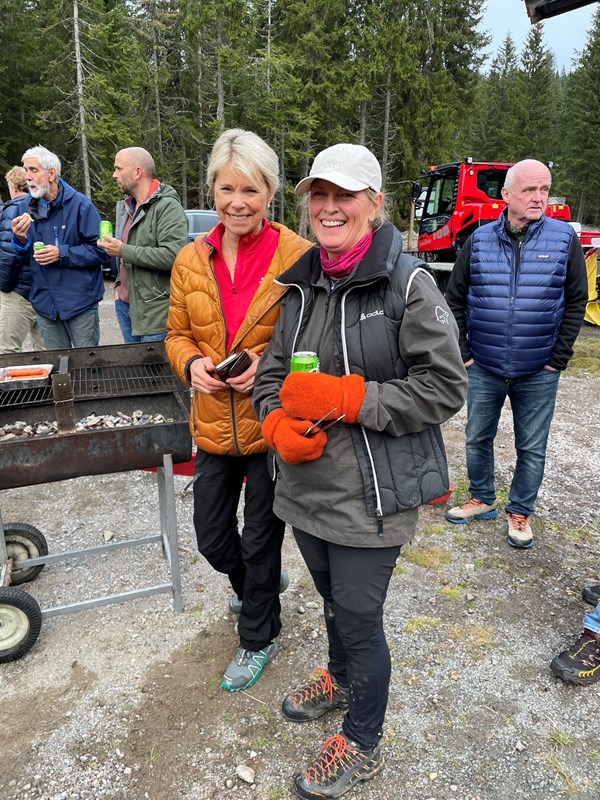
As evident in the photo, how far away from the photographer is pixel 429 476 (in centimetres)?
178

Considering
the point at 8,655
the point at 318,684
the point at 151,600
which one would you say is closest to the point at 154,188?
the point at 151,600

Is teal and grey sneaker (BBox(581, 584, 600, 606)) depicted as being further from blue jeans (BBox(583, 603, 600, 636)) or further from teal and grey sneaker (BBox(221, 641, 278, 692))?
teal and grey sneaker (BBox(221, 641, 278, 692))

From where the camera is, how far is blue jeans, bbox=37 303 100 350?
459 cm

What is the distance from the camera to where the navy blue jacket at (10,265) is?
4.69 m

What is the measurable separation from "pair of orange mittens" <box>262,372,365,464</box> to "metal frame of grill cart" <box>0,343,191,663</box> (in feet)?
3.38

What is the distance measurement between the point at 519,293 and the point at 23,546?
10.6 feet

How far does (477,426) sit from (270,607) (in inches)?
75.6

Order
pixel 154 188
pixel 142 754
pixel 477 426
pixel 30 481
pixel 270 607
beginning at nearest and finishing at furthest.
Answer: pixel 142 754 → pixel 30 481 → pixel 270 607 → pixel 477 426 → pixel 154 188

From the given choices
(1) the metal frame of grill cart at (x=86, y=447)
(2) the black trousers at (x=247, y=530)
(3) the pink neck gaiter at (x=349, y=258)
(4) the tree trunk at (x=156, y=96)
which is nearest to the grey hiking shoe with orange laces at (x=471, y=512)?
(2) the black trousers at (x=247, y=530)

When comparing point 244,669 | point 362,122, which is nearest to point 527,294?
point 244,669

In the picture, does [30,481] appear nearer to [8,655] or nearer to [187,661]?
[8,655]

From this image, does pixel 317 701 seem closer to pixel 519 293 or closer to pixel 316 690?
pixel 316 690

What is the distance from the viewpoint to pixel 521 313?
3379mm

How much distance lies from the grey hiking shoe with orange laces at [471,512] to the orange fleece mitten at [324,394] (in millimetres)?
2640
